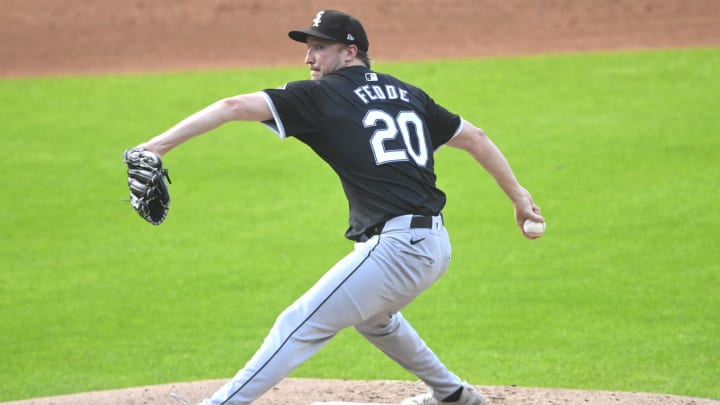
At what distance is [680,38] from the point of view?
15188 mm

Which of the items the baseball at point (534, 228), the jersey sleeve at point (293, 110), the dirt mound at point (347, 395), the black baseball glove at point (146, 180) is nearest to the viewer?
the black baseball glove at point (146, 180)

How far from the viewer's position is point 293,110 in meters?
4.25

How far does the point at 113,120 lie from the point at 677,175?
649 cm

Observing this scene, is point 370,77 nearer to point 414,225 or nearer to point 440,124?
point 440,124

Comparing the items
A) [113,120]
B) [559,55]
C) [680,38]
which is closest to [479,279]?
[113,120]

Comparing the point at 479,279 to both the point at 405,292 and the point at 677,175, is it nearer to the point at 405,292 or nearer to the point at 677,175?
the point at 677,175

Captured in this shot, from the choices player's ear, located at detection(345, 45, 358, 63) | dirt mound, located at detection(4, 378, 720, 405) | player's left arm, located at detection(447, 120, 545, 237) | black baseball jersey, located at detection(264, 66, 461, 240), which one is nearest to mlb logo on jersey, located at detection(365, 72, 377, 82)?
black baseball jersey, located at detection(264, 66, 461, 240)

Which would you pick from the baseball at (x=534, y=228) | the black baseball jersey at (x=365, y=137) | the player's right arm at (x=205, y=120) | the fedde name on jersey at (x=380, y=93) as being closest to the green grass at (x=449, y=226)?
the baseball at (x=534, y=228)

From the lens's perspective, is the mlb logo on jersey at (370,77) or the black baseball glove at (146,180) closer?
the black baseball glove at (146,180)

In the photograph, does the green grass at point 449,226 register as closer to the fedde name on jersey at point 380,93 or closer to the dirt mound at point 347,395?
the dirt mound at point 347,395

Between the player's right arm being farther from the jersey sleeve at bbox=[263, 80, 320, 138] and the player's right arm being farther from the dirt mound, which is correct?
the dirt mound

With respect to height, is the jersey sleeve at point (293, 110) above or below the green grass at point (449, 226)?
above

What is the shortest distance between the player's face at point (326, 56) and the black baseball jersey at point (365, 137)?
2.9 inches

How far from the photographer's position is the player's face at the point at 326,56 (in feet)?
14.8
